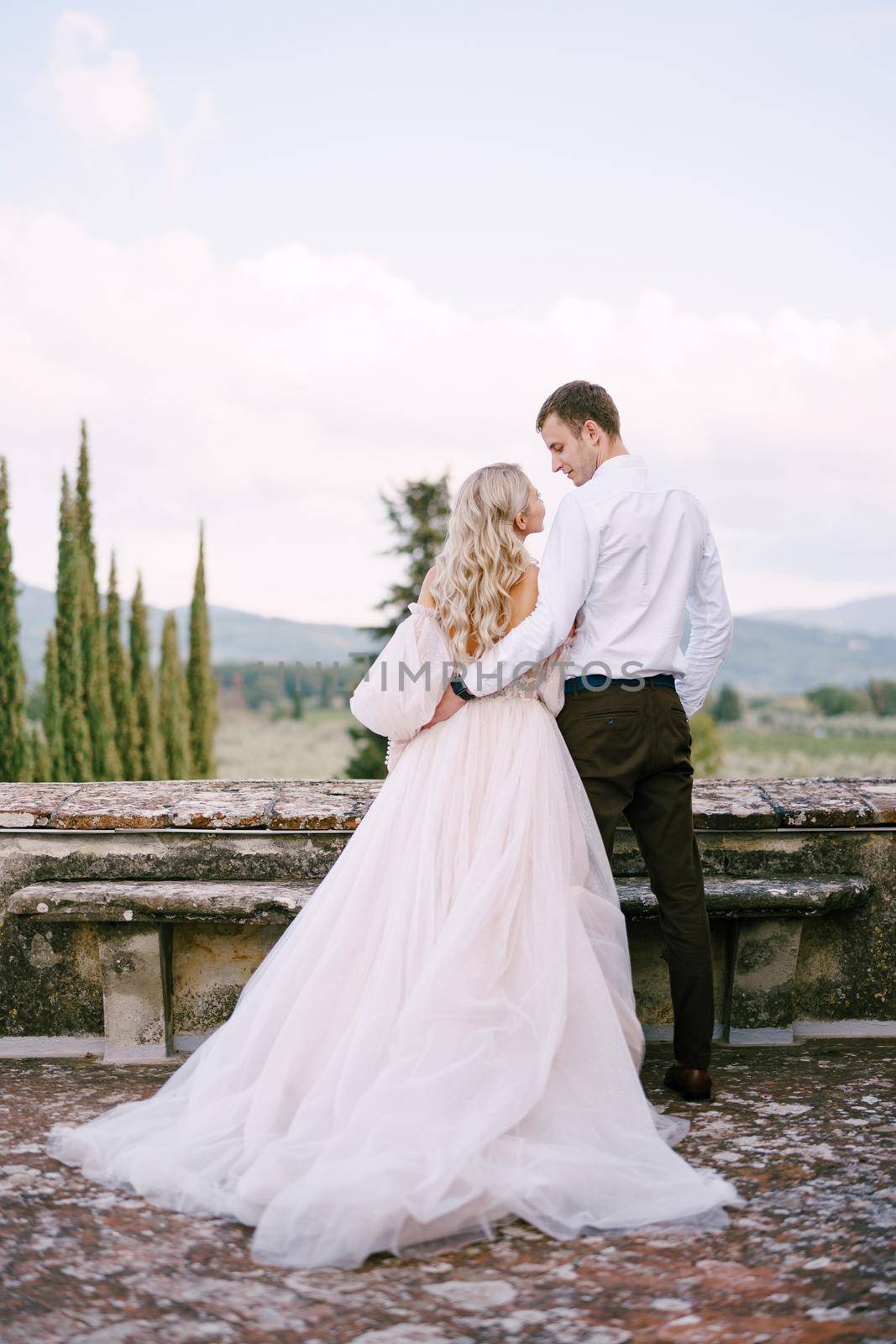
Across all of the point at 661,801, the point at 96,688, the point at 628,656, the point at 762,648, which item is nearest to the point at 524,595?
the point at 628,656

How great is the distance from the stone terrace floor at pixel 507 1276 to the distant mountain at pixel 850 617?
335 ft

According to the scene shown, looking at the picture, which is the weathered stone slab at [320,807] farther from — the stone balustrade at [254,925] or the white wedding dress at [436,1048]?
the white wedding dress at [436,1048]

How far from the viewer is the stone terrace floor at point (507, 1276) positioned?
188 centimetres

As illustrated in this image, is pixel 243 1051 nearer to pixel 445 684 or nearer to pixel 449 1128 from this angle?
pixel 449 1128

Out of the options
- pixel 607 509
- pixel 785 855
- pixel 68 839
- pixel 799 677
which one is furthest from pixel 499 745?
pixel 799 677

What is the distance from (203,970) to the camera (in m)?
3.64

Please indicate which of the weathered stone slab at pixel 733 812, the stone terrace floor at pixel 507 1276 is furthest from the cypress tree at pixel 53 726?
the stone terrace floor at pixel 507 1276

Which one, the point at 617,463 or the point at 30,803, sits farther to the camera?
the point at 30,803

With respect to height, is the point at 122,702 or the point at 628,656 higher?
the point at 122,702

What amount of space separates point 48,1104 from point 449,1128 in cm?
132

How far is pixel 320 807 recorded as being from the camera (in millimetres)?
3660

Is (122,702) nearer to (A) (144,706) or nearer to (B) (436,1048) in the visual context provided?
(A) (144,706)

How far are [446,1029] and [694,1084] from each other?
2.89 ft

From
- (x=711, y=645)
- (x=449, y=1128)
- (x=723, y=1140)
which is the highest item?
(x=711, y=645)
